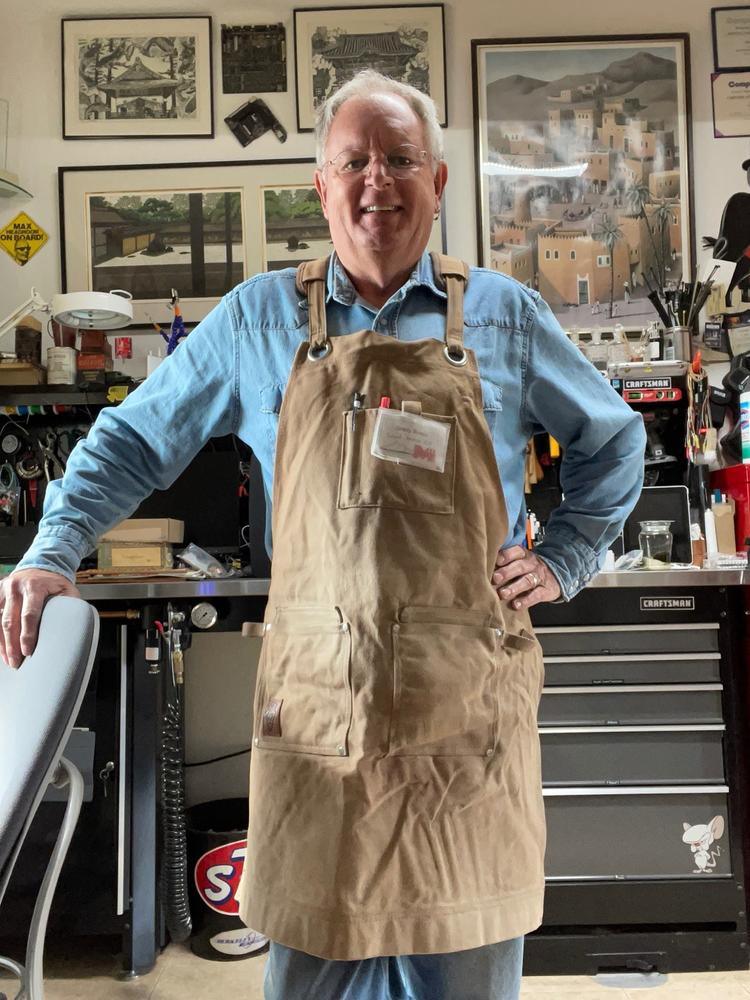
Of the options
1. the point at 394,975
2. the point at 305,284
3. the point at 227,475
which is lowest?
the point at 394,975

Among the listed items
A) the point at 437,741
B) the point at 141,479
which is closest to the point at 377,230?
the point at 141,479

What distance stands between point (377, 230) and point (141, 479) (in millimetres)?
514

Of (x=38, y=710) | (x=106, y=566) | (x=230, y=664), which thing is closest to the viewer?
(x=38, y=710)

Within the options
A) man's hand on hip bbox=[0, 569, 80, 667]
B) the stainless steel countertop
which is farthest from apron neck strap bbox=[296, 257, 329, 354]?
the stainless steel countertop

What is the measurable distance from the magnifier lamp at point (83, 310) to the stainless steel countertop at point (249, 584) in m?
1.04

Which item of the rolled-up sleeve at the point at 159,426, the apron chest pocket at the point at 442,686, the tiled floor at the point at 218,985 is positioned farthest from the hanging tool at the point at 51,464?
the apron chest pocket at the point at 442,686

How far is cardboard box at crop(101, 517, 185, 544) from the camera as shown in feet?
8.36

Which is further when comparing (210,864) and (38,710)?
(210,864)

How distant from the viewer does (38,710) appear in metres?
0.75

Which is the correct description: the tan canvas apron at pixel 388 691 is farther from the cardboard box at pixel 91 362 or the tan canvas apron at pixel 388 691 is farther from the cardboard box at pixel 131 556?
the cardboard box at pixel 91 362

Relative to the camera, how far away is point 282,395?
1.25 meters

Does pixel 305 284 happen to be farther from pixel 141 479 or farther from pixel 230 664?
pixel 230 664

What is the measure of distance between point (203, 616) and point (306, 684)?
124 cm

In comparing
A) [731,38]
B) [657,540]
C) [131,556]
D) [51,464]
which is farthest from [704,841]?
[731,38]
